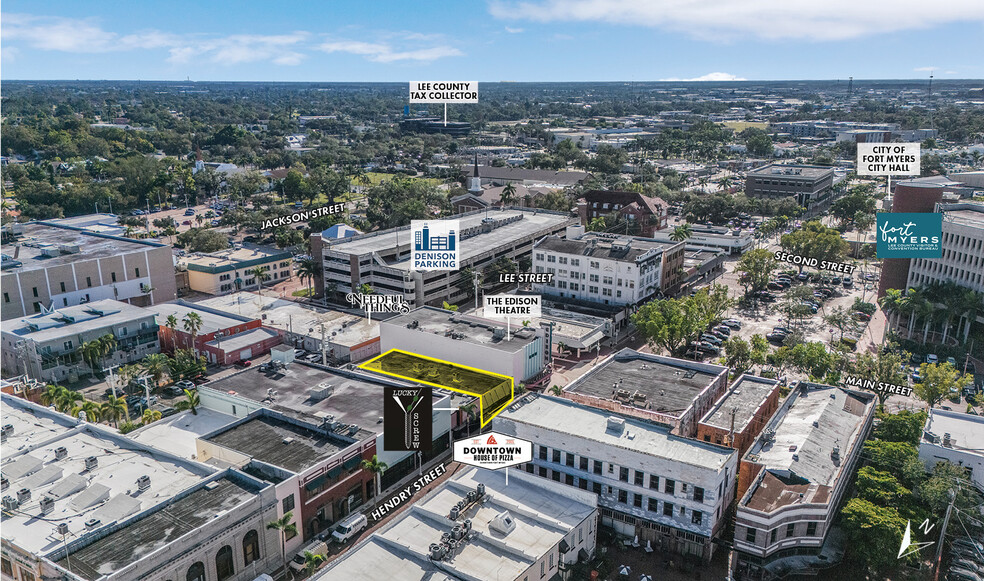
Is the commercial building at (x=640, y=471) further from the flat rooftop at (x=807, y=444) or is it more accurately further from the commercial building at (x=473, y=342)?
the commercial building at (x=473, y=342)

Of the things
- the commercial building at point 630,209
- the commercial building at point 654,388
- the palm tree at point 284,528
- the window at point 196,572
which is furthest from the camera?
the commercial building at point 630,209

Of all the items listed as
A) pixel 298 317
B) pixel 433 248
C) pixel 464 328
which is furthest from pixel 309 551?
pixel 433 248

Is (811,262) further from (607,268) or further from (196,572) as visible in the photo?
(196,572)

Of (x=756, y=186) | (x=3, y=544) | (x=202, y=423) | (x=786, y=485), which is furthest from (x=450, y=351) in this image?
(x=756, y=186)

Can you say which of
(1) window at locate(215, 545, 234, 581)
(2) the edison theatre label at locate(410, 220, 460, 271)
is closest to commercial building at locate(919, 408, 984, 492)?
(1) window at locate(215, 545, 234, 581)

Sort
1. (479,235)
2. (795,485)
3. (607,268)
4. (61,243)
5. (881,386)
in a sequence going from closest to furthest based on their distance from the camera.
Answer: (795,485) → (881,386) → (607,268) → (61,243) → (479,235)

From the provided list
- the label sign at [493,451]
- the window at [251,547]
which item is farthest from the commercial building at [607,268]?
the window at [251,547]
